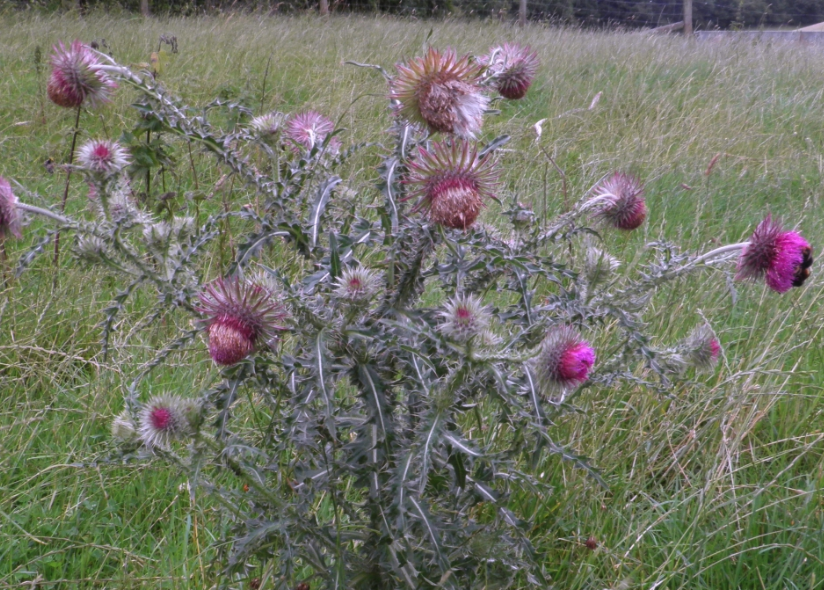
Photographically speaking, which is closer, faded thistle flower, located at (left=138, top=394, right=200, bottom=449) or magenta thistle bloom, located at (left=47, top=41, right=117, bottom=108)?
faded thistle flower, located at (left=138, top=394, right=200, bottom=449)

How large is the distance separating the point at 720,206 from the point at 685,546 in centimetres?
284

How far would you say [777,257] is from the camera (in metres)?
1.64

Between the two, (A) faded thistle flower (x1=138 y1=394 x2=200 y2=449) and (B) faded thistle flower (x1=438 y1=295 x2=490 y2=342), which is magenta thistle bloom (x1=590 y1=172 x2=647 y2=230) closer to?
(B) faded thistle flower (x1=438 y1=295 x2=490 y2=342)

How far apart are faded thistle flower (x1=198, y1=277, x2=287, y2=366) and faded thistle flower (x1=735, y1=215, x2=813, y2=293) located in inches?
40.9

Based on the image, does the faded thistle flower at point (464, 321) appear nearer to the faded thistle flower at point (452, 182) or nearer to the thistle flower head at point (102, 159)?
the faded thistle flower at point (452, 182)

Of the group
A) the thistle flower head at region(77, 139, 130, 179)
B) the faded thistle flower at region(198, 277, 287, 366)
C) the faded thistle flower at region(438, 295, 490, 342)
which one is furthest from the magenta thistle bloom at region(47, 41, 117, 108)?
the faded thistle flower at region(438, 295, 490, 342)

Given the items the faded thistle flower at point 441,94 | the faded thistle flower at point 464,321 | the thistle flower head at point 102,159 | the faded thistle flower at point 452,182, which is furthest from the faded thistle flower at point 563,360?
the thistle flower head at point 102,159

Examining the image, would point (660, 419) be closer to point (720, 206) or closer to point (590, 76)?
point (720, 206)

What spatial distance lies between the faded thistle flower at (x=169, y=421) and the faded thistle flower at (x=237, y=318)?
191 millimetres

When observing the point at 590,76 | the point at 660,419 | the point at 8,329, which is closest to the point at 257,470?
the point at 660,419

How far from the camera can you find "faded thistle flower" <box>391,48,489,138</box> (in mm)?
1383

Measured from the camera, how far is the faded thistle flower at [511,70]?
1783mm

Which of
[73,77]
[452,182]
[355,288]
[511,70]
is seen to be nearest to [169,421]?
[355,288]

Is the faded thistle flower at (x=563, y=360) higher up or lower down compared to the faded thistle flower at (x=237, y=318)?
lower down
